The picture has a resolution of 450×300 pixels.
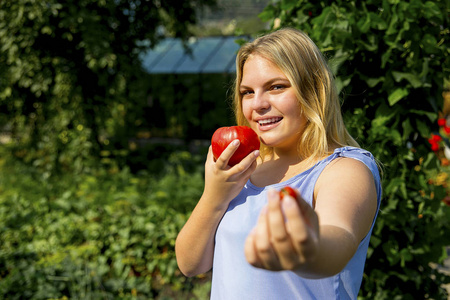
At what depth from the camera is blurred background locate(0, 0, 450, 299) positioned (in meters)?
1.95

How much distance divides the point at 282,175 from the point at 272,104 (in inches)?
8.7

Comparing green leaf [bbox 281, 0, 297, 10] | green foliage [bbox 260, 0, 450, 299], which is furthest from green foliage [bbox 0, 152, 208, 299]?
green leaf [bbox 281, 0, 297, 10]

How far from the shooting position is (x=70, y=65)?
5.54m

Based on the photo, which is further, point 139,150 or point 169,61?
point 169,61

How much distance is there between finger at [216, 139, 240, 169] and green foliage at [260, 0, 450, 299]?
2.65 ft

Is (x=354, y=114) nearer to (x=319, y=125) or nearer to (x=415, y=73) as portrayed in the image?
(x=415, y=73)

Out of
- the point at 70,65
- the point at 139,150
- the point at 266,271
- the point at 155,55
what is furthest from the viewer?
Result: the point at 155,55

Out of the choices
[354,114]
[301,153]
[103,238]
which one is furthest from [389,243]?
[103,238]

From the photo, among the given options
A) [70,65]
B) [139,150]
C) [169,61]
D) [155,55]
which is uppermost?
[70,65]

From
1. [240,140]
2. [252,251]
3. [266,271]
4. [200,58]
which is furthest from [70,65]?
[200,58]

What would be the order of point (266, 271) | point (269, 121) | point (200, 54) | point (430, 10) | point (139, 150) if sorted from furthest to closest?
point (200, 54) < point (139, 150) < point (430, 10) < point (269, 121) < point (266, 271)

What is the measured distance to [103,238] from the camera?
3.72m

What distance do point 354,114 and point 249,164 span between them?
0.96 m

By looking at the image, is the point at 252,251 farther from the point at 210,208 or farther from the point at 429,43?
the point at 429,43
